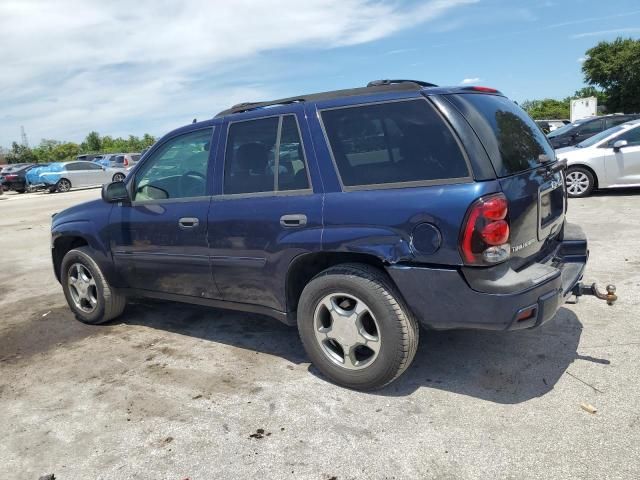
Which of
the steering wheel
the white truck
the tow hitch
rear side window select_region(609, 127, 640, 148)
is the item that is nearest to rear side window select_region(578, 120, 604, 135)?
rear side window select_region(609, 127, 640, 148)

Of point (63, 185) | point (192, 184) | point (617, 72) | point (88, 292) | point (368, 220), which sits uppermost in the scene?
point (617, 72)

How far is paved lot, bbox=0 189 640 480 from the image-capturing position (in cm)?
272

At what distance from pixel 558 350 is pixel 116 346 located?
3.51 m

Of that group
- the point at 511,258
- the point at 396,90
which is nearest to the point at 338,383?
the point at 511,258

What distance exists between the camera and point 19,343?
473 cm

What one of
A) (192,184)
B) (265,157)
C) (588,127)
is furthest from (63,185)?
(265,157)

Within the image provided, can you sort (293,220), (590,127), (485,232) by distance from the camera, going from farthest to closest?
(590,127) → (293,220) → (485,232)

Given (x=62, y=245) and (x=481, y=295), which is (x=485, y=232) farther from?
(x=62, y=245)

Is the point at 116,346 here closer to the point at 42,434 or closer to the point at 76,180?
Result: the point at 42,434

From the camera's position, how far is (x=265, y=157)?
375 cm

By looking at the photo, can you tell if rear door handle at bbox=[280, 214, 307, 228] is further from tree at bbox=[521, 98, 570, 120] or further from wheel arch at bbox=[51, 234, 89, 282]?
tree at bbox=[521, 98, 570, 120]

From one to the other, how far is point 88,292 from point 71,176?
23.4 m

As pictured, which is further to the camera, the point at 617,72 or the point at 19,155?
the point at 19,155

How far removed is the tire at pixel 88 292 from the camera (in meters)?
4.84
